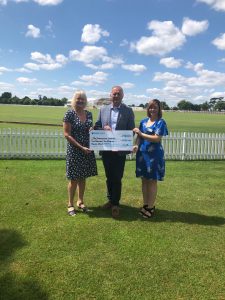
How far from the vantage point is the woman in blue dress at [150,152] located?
5992 millimetres

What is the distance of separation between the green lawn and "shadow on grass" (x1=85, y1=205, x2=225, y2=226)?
16 mm

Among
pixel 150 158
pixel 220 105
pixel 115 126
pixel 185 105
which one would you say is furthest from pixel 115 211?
pixel 220 105

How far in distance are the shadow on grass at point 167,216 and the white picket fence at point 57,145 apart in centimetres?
667

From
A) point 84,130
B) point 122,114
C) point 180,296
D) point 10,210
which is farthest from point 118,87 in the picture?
point 180,296

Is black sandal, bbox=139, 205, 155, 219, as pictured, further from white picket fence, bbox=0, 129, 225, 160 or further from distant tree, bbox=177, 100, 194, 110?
distant tree, bbox=177, 100, 194, 110

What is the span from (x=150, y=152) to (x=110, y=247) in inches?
72.3

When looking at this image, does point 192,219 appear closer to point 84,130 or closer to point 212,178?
point 84,130

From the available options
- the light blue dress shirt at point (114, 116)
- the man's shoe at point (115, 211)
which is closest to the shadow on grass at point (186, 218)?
the man's shoe at point (115, 211)

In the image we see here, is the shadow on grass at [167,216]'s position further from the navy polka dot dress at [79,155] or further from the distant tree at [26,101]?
the distant tree at [26,101]

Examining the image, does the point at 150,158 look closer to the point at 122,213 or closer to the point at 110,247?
the point at 122,213

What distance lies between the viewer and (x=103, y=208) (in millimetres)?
6723

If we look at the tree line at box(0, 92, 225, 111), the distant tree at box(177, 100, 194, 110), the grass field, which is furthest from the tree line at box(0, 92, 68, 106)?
the grass field

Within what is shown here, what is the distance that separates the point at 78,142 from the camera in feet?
20.3

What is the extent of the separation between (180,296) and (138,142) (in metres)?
2.95
